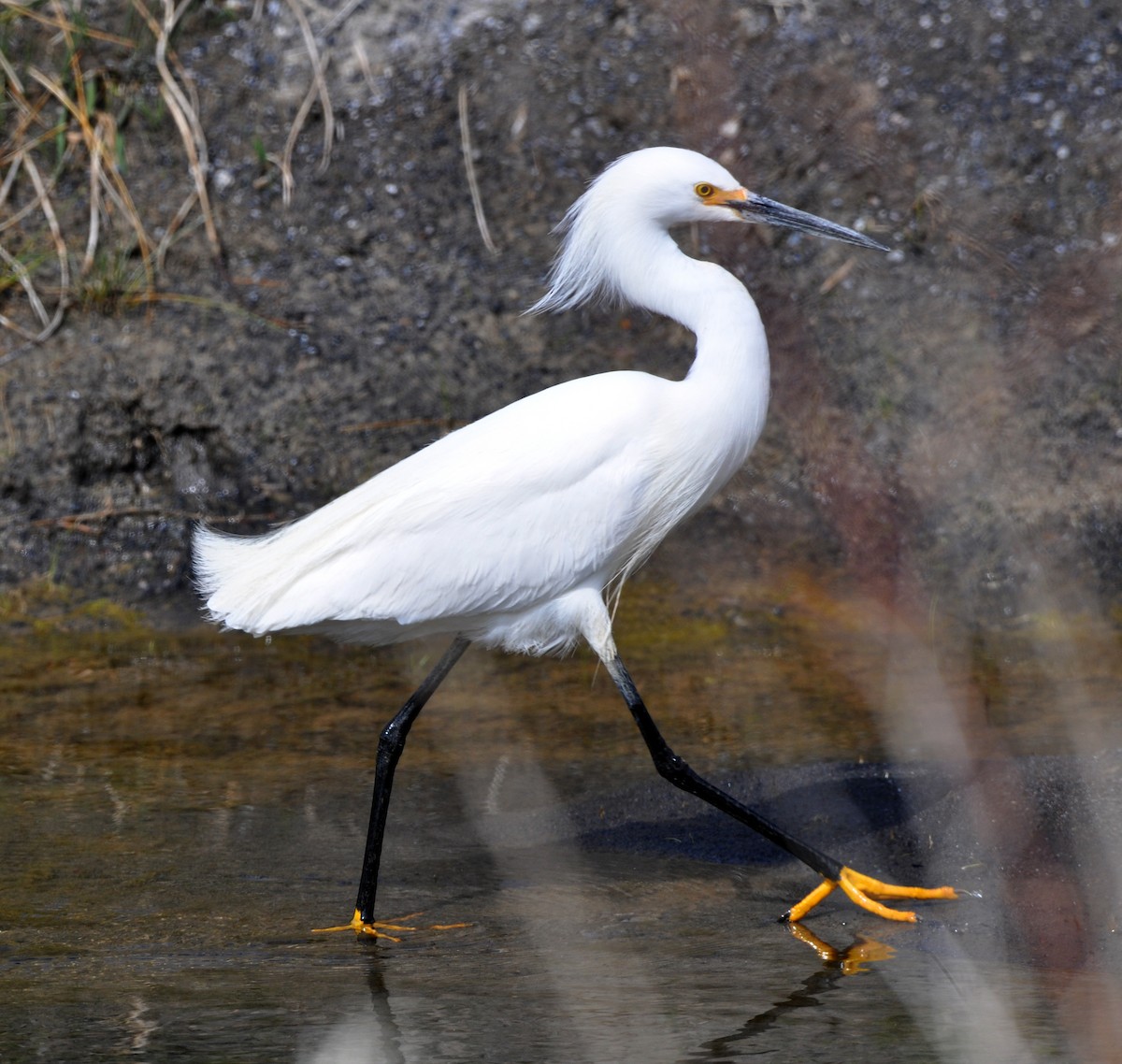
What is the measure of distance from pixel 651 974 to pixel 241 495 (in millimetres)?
3702

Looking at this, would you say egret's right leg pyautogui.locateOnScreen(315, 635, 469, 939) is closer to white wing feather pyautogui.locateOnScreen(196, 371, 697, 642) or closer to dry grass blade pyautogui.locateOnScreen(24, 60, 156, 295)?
white wing feather pyautogui.locateOnScreen(196, 371, 697, 642)

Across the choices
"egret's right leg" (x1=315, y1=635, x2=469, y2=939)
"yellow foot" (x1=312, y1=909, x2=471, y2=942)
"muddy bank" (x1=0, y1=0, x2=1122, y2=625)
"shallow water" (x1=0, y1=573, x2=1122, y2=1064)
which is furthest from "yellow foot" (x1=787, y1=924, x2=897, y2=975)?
"muddy bank" (x1=0, y1=0, x2=1122, y2=625)

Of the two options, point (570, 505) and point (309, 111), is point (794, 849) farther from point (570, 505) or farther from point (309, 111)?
point (309, 111)

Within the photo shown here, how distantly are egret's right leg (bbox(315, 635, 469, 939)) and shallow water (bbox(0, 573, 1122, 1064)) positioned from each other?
91 millimetres

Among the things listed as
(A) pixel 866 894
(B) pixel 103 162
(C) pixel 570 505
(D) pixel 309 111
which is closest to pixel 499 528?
(C) pixel 570 505

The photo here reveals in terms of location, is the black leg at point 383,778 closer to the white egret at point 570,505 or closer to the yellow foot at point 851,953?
the white egret at point 570,505

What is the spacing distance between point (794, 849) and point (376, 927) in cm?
104

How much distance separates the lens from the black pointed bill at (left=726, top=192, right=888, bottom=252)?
391cm

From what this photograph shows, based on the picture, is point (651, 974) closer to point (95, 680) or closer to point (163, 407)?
point (95, 680)

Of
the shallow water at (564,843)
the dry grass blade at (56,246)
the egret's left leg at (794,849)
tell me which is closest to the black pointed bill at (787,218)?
the egret's left leg at (794,849)

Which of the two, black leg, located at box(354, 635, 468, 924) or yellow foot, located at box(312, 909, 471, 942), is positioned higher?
black leg, located at box(354, 635, 468, 924)

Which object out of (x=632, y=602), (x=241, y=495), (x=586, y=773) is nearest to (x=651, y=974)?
(x=586, y=773)

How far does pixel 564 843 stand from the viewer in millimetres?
4117

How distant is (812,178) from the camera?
7.46m
